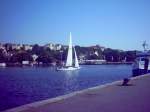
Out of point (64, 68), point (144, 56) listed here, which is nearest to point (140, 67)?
point (144, 56)

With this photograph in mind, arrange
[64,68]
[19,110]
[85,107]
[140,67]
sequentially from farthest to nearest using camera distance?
[64,68] < [140,67] < [85,107] < [19,110]

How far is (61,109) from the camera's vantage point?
41.8 ft

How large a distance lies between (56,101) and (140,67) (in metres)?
55.6

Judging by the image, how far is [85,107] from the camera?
13344 mm

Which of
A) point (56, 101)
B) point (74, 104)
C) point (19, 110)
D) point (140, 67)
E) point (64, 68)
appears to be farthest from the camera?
point (64, 68)

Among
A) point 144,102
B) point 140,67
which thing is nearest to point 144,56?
point 140,67

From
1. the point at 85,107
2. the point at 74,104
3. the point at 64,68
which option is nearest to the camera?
the point at 85,107

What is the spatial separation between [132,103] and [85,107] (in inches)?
99.1

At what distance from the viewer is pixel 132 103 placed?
575 inches

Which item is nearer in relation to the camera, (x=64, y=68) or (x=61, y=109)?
(x=61, y=109)

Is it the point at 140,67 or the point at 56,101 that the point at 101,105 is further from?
the point at 140,67

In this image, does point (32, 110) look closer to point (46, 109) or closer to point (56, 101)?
point (46, 109)

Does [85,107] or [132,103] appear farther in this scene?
[132,103]

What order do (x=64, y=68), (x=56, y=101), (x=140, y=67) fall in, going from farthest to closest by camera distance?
1. (x=64, y=68)
2. (x=140, y=67)
3. (x=56, y=101)
